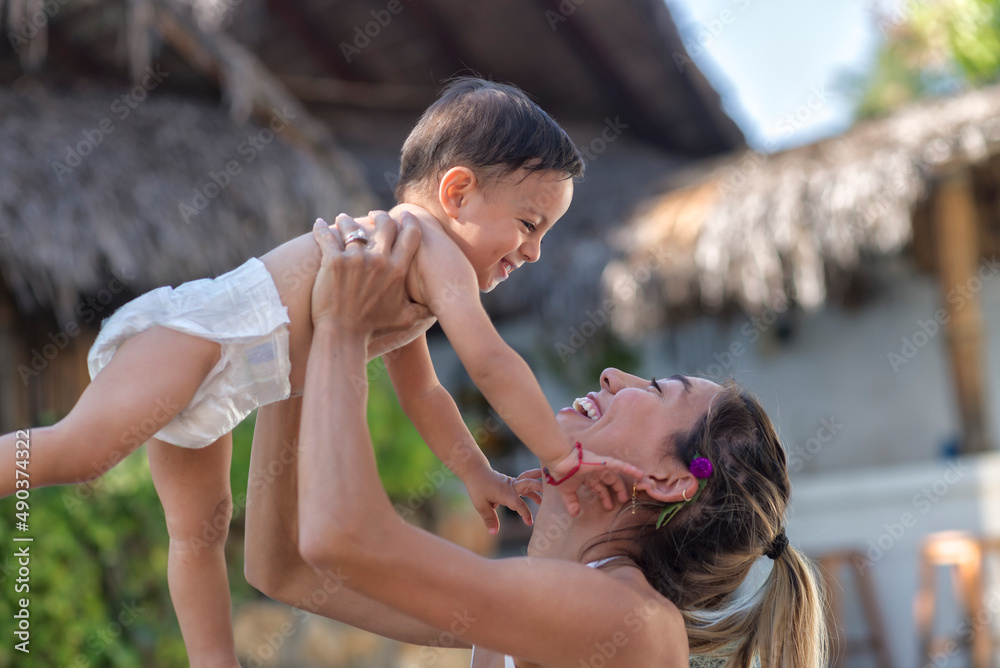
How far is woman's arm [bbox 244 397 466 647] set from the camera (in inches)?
64.9

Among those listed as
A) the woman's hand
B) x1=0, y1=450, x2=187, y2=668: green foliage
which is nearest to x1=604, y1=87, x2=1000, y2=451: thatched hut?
x1=0, y1=450, x2=187, y2=668: green foliage

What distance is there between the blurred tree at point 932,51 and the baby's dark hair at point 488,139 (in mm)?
5700

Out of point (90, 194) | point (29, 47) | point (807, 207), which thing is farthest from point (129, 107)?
point (807, 207)

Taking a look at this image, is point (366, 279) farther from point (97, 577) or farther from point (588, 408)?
point (97, 577)

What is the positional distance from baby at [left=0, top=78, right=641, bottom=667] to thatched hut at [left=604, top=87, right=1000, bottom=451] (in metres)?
4.41

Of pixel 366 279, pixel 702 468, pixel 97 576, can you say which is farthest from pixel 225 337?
pixel 97 576

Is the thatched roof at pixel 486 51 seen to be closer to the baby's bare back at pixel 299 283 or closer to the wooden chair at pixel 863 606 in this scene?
the wooden chair at pixel 863 606

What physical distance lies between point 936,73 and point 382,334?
57.4 feet

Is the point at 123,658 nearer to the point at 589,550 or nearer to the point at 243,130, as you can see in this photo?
the point at 243,130

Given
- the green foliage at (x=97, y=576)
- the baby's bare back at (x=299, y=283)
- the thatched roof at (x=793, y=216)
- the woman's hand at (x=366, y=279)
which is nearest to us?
the woman's hand at (x=366, y=279)

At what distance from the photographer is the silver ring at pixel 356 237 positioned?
1.47m

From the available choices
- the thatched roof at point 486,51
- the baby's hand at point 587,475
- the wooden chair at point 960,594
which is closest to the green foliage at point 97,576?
the baby's hand at point 587,475

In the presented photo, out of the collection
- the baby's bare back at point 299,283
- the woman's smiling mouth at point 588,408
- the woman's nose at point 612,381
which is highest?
the baby's bare back at point 299,283

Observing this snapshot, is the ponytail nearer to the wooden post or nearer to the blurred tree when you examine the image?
the wooden post
